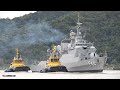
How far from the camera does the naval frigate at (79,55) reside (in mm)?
13133

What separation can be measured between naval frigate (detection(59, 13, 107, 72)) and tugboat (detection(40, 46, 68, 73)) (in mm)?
175

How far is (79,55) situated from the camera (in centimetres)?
1362

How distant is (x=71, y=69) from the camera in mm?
12898

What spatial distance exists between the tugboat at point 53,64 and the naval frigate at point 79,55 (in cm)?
17

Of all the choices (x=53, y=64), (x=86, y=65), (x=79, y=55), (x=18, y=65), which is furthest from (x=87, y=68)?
(x=18, y=65)

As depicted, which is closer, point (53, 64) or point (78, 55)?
point (53, 64)

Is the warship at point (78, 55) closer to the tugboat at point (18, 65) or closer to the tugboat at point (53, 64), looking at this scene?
the tugboat at point (53, 64)

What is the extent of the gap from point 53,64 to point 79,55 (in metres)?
1.03

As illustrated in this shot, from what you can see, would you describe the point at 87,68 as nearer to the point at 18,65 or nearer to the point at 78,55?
the point at 78,55
